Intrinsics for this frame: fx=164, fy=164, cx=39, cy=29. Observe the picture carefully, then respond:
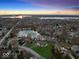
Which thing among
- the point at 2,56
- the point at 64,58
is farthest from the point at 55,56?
the point at 2,56

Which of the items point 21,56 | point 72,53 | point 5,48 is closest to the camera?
point 21,56

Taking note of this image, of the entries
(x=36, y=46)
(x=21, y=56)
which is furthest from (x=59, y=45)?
(x=21, y=56)

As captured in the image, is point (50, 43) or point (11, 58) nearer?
point (11, 58)

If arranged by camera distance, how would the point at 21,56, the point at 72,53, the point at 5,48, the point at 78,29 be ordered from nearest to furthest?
the point at 21,56
the point at 72,53
the point at 5,48
the point at 78,29

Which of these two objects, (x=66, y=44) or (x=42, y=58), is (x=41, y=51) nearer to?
(x=42, y=58)

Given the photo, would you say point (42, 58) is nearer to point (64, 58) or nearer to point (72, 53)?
point (64, 58)

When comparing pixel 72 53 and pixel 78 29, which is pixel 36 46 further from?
pixel 78 29

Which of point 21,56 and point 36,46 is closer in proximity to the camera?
point 21,56

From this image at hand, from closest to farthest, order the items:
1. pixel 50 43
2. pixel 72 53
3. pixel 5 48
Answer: pixel 72 53, pixel 5 48, pixel 50 43

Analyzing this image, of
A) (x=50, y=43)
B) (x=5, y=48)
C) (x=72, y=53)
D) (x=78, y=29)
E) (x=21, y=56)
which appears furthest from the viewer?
(x=78, y=29)
